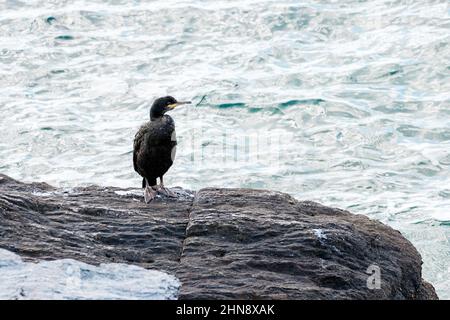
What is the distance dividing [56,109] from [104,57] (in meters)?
2.64

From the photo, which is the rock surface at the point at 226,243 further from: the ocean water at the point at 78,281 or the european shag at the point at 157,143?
the european shag at the point at 157,143

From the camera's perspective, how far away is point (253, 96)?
60.7 feet

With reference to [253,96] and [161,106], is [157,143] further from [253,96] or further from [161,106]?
[253,96]

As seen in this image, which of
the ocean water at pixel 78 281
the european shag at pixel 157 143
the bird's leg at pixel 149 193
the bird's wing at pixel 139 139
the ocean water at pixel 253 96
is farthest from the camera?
the ocean water at pixel 253 96

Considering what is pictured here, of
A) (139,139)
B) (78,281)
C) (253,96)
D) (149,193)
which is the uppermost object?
(78,281)

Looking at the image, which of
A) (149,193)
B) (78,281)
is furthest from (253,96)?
(78,281)

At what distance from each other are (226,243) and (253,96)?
11337 millimetres

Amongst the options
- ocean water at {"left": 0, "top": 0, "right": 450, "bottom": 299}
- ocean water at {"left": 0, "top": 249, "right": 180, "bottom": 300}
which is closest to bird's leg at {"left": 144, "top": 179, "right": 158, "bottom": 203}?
ocean water at {"left": 0, "top": 249, "right": 180, "bottom": 300}

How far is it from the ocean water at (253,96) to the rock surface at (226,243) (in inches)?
173

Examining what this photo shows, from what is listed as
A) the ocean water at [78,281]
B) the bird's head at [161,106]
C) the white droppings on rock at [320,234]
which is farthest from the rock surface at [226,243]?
the bird's head at [161,106]

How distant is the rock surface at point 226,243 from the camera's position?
268 inches

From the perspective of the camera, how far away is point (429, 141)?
16484mm
